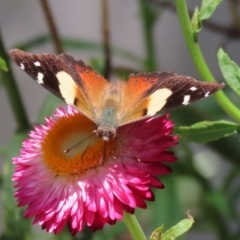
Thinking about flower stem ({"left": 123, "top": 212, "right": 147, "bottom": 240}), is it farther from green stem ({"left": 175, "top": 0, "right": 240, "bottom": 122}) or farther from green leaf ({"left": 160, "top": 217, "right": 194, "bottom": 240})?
green stem ({"left": 175, "top": 0, "right": 240, "bottom": 122})

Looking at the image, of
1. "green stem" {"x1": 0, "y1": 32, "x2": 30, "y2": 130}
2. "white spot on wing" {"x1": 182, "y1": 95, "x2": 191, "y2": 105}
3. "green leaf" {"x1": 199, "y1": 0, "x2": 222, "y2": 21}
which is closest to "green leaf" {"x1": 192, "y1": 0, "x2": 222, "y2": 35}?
"green leaf" {"x1": 199, "y1": 0, "x2": 222, "y2": 21}

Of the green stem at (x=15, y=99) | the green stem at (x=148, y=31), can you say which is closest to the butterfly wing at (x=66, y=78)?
the green stem at (x=15, y=99)

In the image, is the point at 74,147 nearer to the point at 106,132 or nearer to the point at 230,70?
the point at 106,132

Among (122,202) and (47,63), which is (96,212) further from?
(47,63)

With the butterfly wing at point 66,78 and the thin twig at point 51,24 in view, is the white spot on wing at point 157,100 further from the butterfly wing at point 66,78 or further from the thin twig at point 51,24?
the thin twig at point 51,24

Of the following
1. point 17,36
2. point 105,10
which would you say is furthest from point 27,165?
point 17,36

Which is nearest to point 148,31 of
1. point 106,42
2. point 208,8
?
point 106,42
